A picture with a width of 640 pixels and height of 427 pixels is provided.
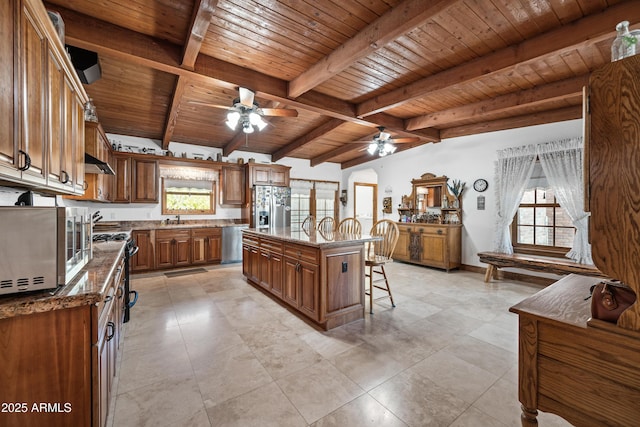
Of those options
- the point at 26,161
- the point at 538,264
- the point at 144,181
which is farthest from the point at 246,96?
the point at 538,264

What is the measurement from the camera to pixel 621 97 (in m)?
Answer: 0.90

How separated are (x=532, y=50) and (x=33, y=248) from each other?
163 inches

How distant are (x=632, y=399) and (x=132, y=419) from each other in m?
2.37

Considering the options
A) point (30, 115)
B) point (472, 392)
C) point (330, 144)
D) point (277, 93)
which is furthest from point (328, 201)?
point (30, 115)

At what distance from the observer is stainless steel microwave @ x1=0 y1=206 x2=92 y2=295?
109cm

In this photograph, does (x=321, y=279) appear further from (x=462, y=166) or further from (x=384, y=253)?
(x=462, y=166)

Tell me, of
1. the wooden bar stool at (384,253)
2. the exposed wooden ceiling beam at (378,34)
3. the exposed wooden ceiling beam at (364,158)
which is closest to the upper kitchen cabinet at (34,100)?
the exposed wooden ceiling beam at (378,34)

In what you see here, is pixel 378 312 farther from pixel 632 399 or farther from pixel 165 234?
pixel 165 234

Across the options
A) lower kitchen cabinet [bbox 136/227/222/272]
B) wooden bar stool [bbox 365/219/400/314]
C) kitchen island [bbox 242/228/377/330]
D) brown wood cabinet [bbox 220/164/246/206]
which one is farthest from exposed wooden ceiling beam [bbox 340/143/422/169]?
kitchen island [bbox 242/228/377/330]

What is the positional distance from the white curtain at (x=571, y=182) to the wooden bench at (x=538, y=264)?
1.00 feet

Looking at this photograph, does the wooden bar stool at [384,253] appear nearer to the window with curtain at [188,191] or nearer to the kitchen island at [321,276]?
the kitchen island at [321,276]

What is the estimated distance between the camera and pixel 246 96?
341 centimetres

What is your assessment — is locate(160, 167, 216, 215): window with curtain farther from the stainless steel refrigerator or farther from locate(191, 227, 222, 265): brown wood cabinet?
the stainless steel refrigerator

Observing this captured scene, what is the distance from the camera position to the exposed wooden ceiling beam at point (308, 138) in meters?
5.28
